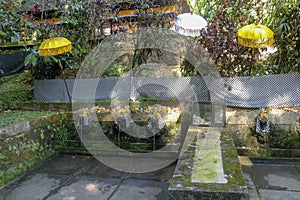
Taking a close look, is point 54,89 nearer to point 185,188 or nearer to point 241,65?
point 241,65

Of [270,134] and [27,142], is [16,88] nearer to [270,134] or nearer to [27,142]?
[27,142]

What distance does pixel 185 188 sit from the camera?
7.95ft

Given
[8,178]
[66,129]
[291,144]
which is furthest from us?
[66,129]

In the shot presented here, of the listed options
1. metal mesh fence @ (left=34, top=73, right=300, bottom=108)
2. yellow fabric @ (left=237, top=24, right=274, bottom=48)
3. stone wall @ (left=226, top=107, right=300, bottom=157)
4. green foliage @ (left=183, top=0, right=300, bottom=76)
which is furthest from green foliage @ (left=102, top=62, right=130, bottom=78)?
stone wall @ (left=226, top=107, right=300, bottom=157)

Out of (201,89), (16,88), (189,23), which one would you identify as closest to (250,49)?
(189,23)

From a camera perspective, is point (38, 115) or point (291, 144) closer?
point (291, 144)

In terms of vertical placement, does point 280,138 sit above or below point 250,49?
below

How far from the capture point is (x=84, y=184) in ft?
12.0

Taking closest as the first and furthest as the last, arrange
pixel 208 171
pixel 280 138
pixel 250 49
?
1. pixel 208 171
2. pixel 280 138
3. pixel 250 49

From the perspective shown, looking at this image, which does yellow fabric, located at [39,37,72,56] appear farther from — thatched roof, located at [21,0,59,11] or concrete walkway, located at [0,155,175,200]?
thatched roof, located at [21,0,59,11]

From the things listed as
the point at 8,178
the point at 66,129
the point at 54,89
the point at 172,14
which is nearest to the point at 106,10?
the point at 172,14

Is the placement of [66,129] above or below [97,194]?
above

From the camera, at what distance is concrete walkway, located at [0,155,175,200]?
10.9ft

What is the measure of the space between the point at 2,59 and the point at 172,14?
14.6 feet
